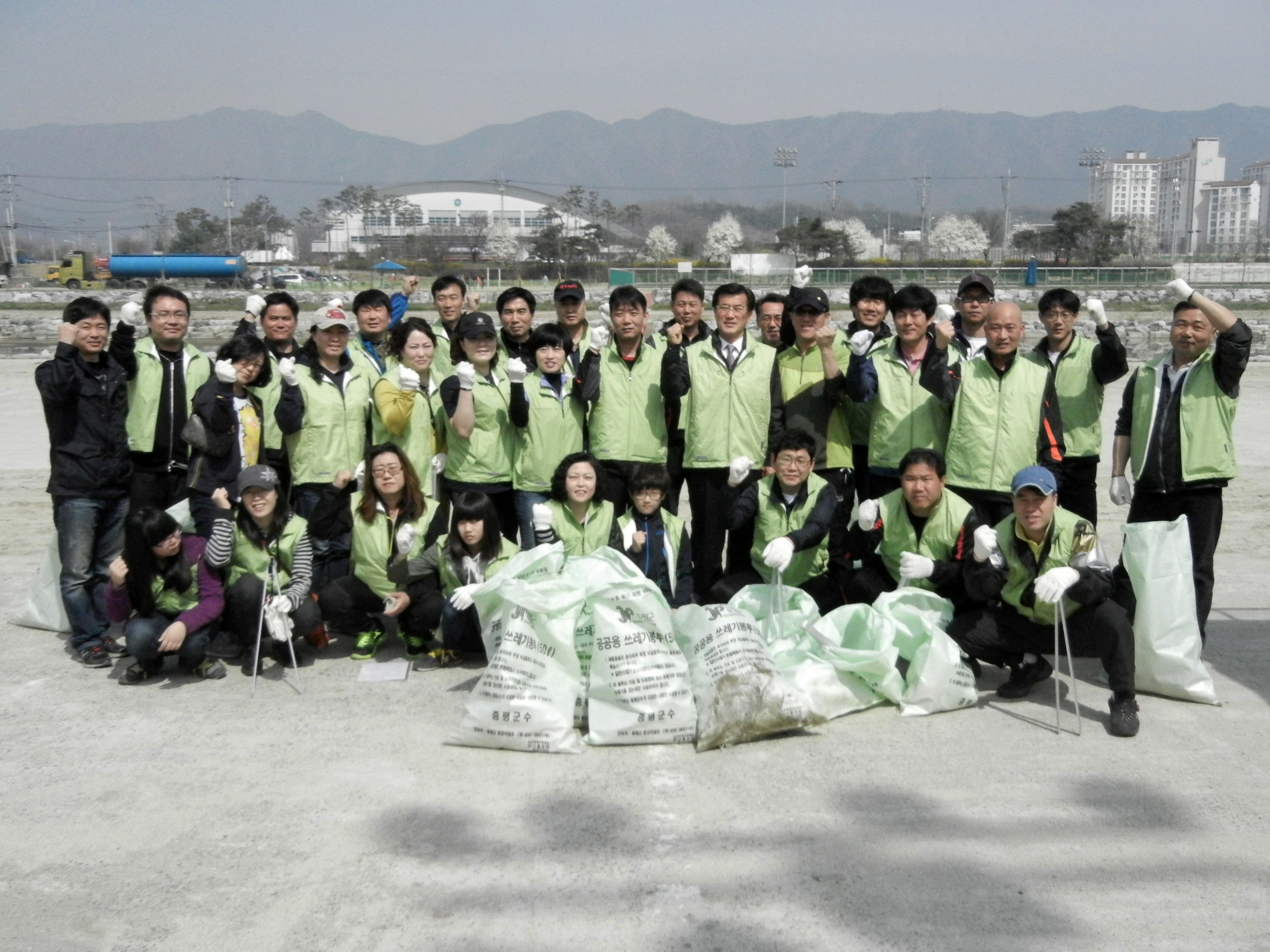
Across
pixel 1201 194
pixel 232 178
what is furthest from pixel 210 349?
pixel 1201 194

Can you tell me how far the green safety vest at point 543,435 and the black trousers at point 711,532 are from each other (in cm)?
67

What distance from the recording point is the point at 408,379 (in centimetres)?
528

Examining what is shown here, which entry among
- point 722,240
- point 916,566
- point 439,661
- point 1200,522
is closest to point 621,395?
point 439,661

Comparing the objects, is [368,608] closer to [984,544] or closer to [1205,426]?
[984,544]

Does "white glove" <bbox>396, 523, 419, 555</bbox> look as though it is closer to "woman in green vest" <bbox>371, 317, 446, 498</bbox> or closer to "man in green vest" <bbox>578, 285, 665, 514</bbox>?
"woman in green vest" <bbox>371, 317, 446, 498</bbox>

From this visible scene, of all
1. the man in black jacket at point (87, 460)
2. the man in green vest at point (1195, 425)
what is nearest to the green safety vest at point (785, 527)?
the man in green vest at point (1195, 425)

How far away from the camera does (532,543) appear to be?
5430mm

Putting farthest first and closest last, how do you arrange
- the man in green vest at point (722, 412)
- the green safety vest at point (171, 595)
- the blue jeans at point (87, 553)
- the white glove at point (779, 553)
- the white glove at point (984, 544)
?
the man in green vest at point (722, 412)
the blue jeans at point (87, 553)
the green safety vest at point (171, 595)
the white glove at point (779, 553)
the white glove at point (984, 544)

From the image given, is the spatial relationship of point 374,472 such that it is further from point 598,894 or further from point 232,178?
point 232,178

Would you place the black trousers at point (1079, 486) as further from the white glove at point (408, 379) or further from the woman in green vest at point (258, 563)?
the woman in green vest at point (258, 563)

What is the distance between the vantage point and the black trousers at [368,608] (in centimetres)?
509

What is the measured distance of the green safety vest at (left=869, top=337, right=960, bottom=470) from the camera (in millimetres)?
5312

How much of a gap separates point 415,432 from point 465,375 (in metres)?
0.65

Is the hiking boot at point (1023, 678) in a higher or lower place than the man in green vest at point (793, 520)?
lower
